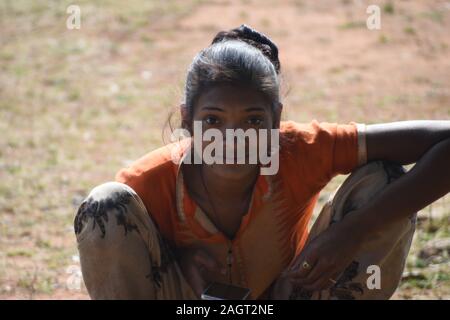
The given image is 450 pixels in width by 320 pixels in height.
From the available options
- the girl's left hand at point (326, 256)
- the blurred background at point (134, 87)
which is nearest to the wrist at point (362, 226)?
the girl's left hand at point (326, 256)

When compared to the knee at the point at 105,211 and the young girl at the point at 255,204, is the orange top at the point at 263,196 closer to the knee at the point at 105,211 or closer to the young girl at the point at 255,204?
the young girl at the point at 255,204

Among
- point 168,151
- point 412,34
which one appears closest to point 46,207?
point 168,151

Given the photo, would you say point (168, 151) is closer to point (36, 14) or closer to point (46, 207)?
point (46, 207)

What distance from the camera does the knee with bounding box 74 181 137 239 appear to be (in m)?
2.52

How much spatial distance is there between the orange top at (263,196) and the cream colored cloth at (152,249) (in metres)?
0.08

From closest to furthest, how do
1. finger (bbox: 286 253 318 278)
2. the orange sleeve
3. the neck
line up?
1. finger (bbox: 286 253 318 278)
2. the orange sleeve
3. the neck

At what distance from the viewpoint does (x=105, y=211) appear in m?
2.53

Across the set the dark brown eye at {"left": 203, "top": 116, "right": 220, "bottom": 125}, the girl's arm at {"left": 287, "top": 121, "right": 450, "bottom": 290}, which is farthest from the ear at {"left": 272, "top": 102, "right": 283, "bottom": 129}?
the girl's arm at {"left": 287, "top": 121, "right": 450, "bottom": 290}

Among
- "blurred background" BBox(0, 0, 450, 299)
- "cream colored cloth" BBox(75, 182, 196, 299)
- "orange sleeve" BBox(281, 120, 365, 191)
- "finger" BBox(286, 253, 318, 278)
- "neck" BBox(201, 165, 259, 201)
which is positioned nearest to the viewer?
"cream colored cloth" BBox(75, 182, 196, 299)

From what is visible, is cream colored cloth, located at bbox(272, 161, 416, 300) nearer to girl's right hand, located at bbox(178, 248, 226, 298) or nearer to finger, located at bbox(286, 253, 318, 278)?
finger, located at bbox(286, 253, 318, 278)

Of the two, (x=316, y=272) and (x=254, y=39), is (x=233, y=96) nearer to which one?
(x=254, y=39)

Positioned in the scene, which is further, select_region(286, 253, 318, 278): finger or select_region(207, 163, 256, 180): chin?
select_region(207, 163, 256, 180): chin
